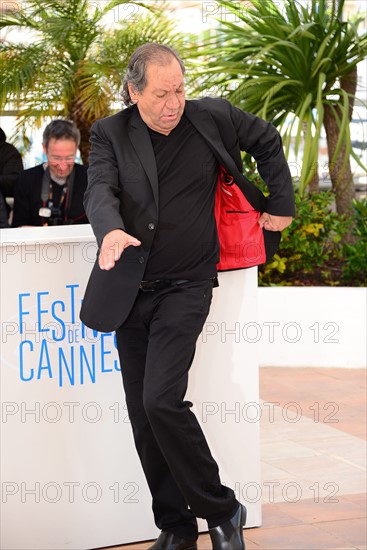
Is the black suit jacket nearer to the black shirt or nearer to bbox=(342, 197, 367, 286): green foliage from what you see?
the black shirt

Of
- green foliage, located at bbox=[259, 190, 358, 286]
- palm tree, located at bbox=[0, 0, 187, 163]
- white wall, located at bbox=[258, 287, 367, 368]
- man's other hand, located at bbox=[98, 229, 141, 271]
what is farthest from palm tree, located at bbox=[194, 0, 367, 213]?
man's other hand, located at bbox=[98, 229, 141, 271]

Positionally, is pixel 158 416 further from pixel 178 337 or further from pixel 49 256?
pixel 49 256

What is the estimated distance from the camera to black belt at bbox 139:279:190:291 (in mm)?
3338

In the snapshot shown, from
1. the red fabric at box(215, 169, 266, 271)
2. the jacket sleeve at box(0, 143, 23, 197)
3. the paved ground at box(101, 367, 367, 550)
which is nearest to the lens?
the red fabric at box(215, 169, 266, 271)

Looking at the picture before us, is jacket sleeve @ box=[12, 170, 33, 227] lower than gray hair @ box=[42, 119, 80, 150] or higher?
lower

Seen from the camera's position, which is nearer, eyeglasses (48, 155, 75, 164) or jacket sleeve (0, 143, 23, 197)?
eyeglasses (48, 155, 75, 164)

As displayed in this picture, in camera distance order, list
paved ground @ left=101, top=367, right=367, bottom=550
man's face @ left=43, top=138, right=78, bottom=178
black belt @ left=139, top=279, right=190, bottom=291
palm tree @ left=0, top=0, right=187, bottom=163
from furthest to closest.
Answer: palm tree @ left=0, top=0, right=187, bottom=163, man's face @ left=43, top=138, right=78, bottom=178, paved ground @ left=101, top=367, right=367, bottom=550, black belt @ left=139, top=279, right=190, bottom=291

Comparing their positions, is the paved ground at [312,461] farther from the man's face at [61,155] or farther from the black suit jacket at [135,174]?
the man's face at [61,155]

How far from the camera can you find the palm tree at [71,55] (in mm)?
7254

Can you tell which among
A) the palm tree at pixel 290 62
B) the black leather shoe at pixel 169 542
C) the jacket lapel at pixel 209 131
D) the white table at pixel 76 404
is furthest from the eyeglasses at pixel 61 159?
the palm tree at pixel 290 62

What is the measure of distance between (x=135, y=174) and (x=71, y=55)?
Answer: 4453mm

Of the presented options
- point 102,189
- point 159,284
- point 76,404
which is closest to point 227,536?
point 76,404

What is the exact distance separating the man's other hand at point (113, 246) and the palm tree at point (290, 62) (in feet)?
14.4

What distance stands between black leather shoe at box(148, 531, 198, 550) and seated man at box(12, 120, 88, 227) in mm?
2008
